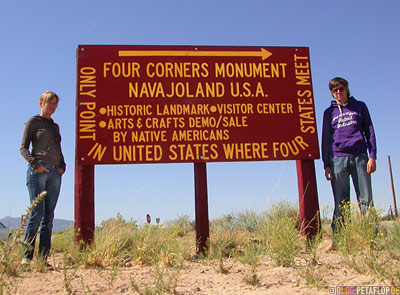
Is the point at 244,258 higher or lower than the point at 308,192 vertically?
lower

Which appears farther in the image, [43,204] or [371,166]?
[371,166]

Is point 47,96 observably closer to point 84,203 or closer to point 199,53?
point 84,203

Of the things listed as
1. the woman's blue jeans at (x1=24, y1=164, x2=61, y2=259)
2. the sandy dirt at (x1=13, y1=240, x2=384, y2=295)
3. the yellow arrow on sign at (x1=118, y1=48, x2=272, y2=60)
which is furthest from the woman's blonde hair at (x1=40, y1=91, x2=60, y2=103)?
the sandy dirt at (x1=13, y1=240, x2=384, y2=295)

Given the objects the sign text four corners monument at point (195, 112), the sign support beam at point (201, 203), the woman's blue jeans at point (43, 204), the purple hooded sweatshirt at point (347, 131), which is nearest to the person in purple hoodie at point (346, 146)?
the purple hooded sweatshirt at point (347, 131)

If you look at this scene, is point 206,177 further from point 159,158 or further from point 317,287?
point 317,287

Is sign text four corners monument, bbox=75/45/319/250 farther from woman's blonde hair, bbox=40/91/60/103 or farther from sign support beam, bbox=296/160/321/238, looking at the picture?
woman's blonde hair, bbox=40/91/60/103

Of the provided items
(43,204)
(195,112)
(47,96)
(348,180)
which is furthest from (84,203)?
(348,180)

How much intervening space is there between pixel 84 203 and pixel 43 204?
65 centimetres

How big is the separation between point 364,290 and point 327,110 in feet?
9.80

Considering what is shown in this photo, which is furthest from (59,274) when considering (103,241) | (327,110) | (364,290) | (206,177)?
(327,110)

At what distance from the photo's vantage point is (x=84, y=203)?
5242 millimetres

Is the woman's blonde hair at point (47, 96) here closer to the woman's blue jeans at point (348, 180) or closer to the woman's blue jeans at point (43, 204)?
the woman's blue jeans at point (43, 204)

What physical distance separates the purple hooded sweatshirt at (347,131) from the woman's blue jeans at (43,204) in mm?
3495

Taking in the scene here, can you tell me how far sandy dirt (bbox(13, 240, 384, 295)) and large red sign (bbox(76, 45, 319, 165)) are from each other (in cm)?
160
